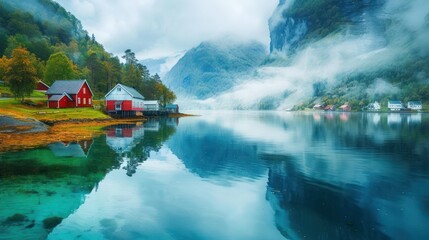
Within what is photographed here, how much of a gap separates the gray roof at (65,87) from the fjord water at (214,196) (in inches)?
2222

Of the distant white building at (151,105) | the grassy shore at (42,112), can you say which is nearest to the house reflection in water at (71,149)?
the grassy shore at (42,112)

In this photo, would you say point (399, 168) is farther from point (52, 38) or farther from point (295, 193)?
point (52, 38)

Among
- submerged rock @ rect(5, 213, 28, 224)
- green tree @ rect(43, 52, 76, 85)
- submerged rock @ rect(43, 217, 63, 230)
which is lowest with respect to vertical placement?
submerged rock @ rect(43, 217, 63, 230)

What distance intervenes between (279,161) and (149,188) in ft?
42.0

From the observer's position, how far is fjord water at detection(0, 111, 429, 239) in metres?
12.8

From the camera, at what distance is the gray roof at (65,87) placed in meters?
81.4

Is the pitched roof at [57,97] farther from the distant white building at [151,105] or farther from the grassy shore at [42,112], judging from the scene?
the distant white building at [151,105]

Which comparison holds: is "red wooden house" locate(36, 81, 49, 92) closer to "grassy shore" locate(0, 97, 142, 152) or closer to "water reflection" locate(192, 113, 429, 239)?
"grassy shore" locate(0, 97, 142, 152)

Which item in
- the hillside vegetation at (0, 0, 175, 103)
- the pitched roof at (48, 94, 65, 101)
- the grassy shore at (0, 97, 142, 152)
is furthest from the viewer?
the hillside vegetation at (0, 0, 175, 103)

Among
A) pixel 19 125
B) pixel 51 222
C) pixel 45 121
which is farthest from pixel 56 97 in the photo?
pixel 51 222

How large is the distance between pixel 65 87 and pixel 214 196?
256 feet

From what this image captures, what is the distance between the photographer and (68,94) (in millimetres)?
82438

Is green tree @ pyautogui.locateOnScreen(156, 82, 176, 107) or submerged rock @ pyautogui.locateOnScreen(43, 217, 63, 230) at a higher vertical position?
green tree @ pyautogui.locateOnScreen(156, 82, 176, 107)

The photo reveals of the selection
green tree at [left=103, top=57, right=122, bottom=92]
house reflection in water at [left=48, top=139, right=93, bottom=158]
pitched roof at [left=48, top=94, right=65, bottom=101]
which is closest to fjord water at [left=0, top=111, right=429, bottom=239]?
Result: house reflection in water at [left=48, top=139, right=93, bottom=158]
